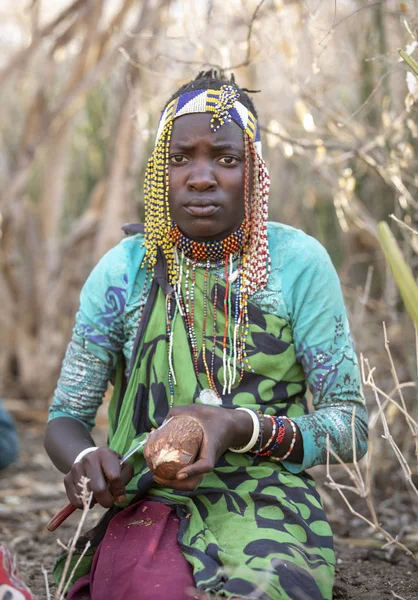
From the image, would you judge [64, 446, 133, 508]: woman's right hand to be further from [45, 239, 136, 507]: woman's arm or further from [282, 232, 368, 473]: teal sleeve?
[282, 232, 368, 473]: teal sleeve

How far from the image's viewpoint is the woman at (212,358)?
214 cm

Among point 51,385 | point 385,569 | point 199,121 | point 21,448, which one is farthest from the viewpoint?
point 51,385

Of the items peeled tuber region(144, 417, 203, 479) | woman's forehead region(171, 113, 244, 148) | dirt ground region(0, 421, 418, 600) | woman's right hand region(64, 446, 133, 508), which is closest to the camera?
peeled tuber region(144, 417, 203, 479)

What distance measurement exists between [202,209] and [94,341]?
0.51 metres

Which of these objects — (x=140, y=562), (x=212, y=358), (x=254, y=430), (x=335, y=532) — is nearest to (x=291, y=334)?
(x=212, y=358)

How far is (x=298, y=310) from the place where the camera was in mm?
2326

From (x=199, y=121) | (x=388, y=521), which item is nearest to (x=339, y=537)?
(x=388, y=521)

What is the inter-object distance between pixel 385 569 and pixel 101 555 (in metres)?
1.20

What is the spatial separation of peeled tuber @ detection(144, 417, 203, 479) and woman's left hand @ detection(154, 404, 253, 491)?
0.02 m

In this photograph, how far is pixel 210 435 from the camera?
6.46 ft

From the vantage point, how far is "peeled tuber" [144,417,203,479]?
1.93m

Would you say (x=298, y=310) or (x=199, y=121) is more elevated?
(x=199, y=121)

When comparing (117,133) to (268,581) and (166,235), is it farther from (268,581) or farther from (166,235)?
(268,581)

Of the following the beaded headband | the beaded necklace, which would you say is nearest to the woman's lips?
the beaded necklace
